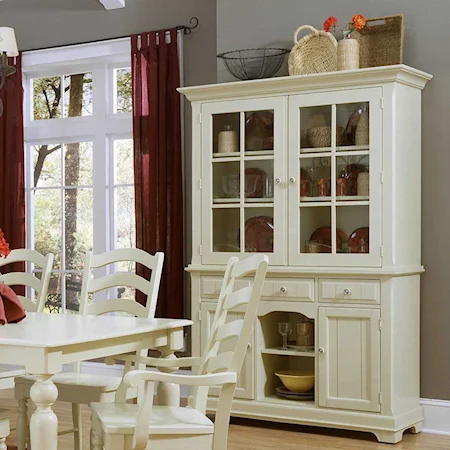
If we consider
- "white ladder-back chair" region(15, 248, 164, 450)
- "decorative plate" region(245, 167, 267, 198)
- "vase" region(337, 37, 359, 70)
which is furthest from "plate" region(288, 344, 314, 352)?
"vase" region(337, 37, 359, 70)

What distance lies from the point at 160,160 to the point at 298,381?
1.77 m

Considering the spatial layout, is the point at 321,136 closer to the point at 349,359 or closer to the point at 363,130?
the point at 363,130

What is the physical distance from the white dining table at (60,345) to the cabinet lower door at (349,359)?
1345 mm

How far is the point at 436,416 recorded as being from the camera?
4352mm

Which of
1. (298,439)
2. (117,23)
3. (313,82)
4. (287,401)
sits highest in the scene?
(117,23)

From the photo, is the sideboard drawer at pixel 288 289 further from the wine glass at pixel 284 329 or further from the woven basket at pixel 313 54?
the woven basket at pixel 313 54

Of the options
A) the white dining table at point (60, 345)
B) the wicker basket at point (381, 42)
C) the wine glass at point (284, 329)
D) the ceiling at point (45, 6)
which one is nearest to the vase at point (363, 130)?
the wicker basket at point (381, 42)

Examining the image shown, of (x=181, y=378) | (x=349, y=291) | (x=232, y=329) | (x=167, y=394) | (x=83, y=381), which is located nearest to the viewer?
(x=181, y=378)

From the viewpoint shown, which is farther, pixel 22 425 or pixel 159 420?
pixel 22 425

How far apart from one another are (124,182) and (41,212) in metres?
0.74

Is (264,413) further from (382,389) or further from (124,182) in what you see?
(124,182)

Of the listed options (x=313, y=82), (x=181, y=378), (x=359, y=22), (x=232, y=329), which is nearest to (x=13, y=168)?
(x=313, y=82)

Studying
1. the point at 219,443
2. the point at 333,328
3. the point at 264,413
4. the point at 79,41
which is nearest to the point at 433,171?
the point at 333,328

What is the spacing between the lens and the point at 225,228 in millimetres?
4555
